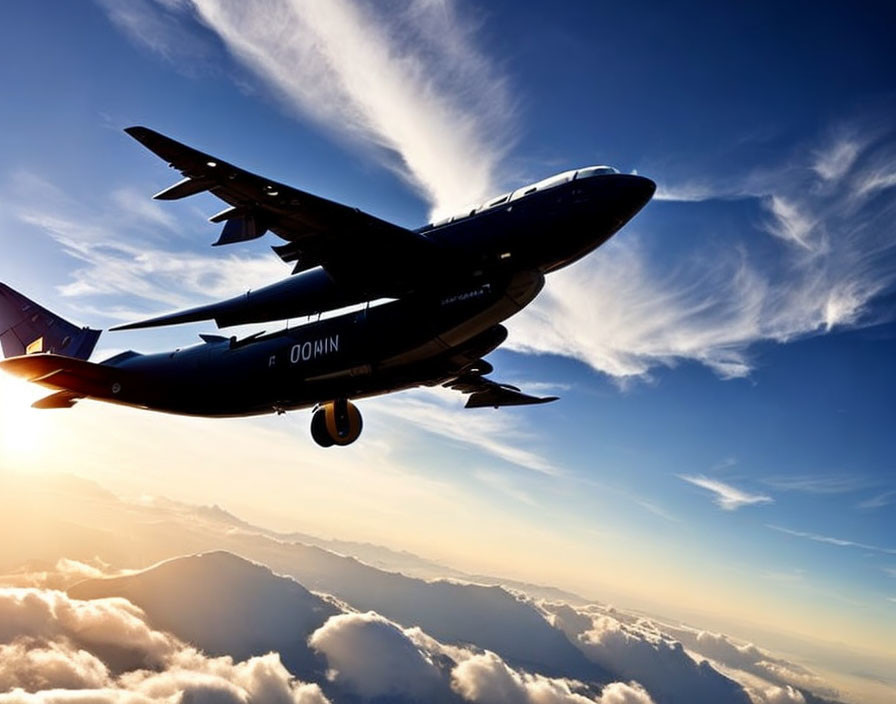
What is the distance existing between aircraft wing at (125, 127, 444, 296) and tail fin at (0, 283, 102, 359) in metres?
17.3

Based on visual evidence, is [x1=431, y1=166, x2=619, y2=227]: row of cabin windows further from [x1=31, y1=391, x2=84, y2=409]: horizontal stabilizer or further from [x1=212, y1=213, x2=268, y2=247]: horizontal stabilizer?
[x1=31, y1=391, x2=84, y2=409]: horizontal stabilizer

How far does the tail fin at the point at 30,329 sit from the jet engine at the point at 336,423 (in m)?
16.1

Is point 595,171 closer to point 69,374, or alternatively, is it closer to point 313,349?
point 313,349

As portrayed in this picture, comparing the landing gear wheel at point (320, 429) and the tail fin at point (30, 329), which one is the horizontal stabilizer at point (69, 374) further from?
the landing gear wheel at point (320, 429)

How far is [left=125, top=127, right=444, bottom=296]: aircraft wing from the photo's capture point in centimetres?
1639

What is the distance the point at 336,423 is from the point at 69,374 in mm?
14317

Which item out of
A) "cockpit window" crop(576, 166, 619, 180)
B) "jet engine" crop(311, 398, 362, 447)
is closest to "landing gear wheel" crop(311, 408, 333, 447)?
"jet engine" crop(311, 398, 362, 447)

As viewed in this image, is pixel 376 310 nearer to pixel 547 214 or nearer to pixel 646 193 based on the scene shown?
pixel 547 214

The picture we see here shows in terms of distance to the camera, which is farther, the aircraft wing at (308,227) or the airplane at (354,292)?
the airplane at (354,292)

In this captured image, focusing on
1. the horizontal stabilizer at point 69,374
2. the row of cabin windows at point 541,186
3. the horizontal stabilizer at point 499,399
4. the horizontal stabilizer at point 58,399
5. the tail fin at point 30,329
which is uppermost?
the row of cabin windows at point 541,186

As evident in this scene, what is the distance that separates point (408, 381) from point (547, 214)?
7946 mm

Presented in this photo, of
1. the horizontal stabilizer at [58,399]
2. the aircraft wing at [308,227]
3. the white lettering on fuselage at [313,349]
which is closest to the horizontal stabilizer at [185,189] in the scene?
the aircraft wing at [308,227]

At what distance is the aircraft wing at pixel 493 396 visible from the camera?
29047 millimetres

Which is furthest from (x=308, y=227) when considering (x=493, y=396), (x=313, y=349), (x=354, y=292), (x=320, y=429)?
(x=493, y=396)
